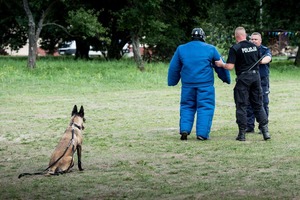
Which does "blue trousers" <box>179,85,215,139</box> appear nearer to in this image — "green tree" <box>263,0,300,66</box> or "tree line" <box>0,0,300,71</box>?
"tree line" <box>0,0,300,71</box>

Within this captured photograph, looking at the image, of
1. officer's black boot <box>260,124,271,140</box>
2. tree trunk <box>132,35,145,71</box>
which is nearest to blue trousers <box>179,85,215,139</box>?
officer's black boot <box>260,124,271,140</box>

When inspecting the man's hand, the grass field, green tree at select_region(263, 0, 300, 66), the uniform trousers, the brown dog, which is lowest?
the grass field

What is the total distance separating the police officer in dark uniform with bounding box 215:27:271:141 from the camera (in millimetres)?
14141

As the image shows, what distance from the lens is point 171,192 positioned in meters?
9.16

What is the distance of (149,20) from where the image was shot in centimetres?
3688

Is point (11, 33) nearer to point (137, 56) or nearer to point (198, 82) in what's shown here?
point (137, 56)

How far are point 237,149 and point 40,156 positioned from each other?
2.98m

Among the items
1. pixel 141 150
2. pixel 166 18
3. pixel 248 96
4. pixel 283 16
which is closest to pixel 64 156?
pixel 141 150

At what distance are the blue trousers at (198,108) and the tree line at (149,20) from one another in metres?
20.2

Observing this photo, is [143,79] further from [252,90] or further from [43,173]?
[43,173]

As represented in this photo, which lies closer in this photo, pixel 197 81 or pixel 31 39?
pixel 197 81

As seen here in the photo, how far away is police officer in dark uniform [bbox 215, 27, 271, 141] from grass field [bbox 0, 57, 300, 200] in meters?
0.34

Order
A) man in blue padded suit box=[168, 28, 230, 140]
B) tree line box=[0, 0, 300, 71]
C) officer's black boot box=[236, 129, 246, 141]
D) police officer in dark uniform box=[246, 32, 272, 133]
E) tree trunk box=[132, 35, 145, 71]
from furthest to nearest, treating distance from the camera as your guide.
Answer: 1. tree line box=[0, 0, 300, 71]
2. tree trunk box=[132, 35, 145, 71]
3. police officer in dark uniform box=[246, 32, 272, 133]
4. man in blue padded suit box=[168, 28, 230, 140]
5. officer's black boot box=[236, 129, 246, 141]

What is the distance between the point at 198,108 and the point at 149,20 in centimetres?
2261
